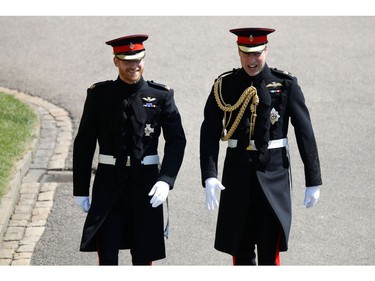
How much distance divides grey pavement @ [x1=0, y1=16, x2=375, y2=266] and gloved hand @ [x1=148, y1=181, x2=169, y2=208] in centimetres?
159

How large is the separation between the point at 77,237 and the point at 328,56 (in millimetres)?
5838

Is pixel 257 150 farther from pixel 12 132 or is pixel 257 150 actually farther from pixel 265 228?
pixel 12 132

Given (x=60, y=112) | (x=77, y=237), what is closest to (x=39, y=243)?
(x=77, y=237)

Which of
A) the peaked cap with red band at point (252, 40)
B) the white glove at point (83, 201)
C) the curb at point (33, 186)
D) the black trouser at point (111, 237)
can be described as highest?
the peaked cap with red band at point (252, 40)

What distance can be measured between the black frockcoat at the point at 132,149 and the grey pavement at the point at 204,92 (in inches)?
50.5

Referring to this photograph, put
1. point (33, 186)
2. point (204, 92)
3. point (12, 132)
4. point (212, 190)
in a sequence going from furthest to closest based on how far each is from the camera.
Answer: point (204, 92) < point (12, 132) < point (33, 186) < point (212, 190)

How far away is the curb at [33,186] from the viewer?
342 inches

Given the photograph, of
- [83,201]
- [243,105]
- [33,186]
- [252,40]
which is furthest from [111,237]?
[33,186]

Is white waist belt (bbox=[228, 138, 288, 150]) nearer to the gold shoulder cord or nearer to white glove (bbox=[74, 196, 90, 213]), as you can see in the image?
the gold shoulder cord

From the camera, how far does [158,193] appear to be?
6.75 m

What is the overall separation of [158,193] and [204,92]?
18.7 ft

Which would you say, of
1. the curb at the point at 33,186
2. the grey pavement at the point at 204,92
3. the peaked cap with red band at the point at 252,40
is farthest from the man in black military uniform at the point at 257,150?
the curb at the point at 33,186

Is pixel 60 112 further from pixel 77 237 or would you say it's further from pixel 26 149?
pixel 77 237

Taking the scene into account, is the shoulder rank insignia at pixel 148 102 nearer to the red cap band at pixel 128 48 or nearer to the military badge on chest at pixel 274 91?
the red cap band at pixel 128 48
